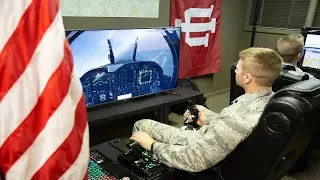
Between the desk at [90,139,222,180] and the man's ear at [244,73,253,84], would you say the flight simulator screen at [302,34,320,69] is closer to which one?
the man's ear at [244,73,253,84]

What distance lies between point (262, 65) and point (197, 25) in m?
2.19

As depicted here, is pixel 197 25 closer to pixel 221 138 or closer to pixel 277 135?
pixel 221 138

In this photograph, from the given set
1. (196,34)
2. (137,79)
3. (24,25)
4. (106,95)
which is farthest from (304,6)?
(24,25)

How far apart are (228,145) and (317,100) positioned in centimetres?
42

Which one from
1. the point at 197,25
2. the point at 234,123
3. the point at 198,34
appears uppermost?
the point at 197,25

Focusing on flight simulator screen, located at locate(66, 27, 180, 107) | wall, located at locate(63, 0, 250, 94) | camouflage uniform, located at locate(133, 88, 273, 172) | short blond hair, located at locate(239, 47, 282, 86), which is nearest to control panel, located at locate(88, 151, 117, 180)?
camouflage uniform, located at locate(133, 88, 273, 172)

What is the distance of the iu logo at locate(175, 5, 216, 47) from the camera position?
332cm

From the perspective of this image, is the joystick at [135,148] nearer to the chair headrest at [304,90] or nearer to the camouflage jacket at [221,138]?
the camouflage jacket at [221,138]

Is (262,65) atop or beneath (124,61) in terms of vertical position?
atop

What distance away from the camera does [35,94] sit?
945 mm

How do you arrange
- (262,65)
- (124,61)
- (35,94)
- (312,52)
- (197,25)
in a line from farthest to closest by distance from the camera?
1. (197,25)
2. (312,52)
3. (124,61)
4. (262,65)
5. (35,94)

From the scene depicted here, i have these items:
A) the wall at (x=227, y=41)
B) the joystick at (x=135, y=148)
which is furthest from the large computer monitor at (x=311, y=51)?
the joystick at (x=135, y=148)

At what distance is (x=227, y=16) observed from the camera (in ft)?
13.2

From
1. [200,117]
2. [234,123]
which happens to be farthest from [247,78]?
[200,117]
